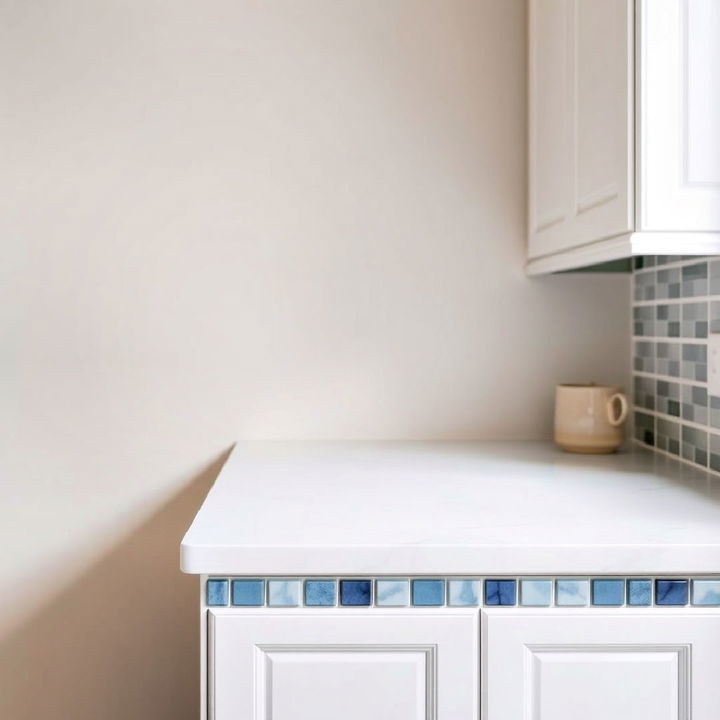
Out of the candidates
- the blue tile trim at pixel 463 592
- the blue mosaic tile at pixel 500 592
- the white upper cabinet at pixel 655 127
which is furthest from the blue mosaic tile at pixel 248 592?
the white upper cabinet at pixel 655 127

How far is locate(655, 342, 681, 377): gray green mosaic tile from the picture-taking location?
1559 mm

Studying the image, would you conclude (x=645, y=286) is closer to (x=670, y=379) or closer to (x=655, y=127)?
(x=670, y=379)

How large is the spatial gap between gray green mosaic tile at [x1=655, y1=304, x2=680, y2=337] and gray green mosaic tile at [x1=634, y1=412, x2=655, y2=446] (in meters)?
0.18

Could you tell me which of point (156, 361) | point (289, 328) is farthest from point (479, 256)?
point (156, 361)

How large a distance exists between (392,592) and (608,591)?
0.26m

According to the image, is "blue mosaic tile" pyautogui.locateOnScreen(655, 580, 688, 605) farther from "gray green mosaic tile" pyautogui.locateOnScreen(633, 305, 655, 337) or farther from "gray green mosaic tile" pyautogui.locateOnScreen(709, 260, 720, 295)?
"gray green mosaic tile" pyautogui.locateOnScreen(633, 305, 655, 337)

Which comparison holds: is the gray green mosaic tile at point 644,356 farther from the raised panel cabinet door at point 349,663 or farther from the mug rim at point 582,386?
the raised panel cabinet door at point 349,663

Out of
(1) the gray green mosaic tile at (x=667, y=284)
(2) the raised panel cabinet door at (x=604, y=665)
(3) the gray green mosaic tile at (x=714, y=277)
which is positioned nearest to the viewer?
(2) the raised panel cabinet door at (x=604, y=665)

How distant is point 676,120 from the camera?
3.84 feet

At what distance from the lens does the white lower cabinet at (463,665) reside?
100 centimetres

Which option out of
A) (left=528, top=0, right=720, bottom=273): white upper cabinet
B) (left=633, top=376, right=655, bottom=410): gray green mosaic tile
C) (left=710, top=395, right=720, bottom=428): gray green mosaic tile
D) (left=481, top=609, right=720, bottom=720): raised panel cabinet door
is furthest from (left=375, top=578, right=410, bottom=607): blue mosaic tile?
(left=633, top=376, right=655, bottom=410): gray green mosaic tile

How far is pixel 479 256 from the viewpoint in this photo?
181 centimetres

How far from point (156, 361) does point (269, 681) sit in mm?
917

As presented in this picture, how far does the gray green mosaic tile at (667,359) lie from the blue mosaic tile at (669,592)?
62 cm
